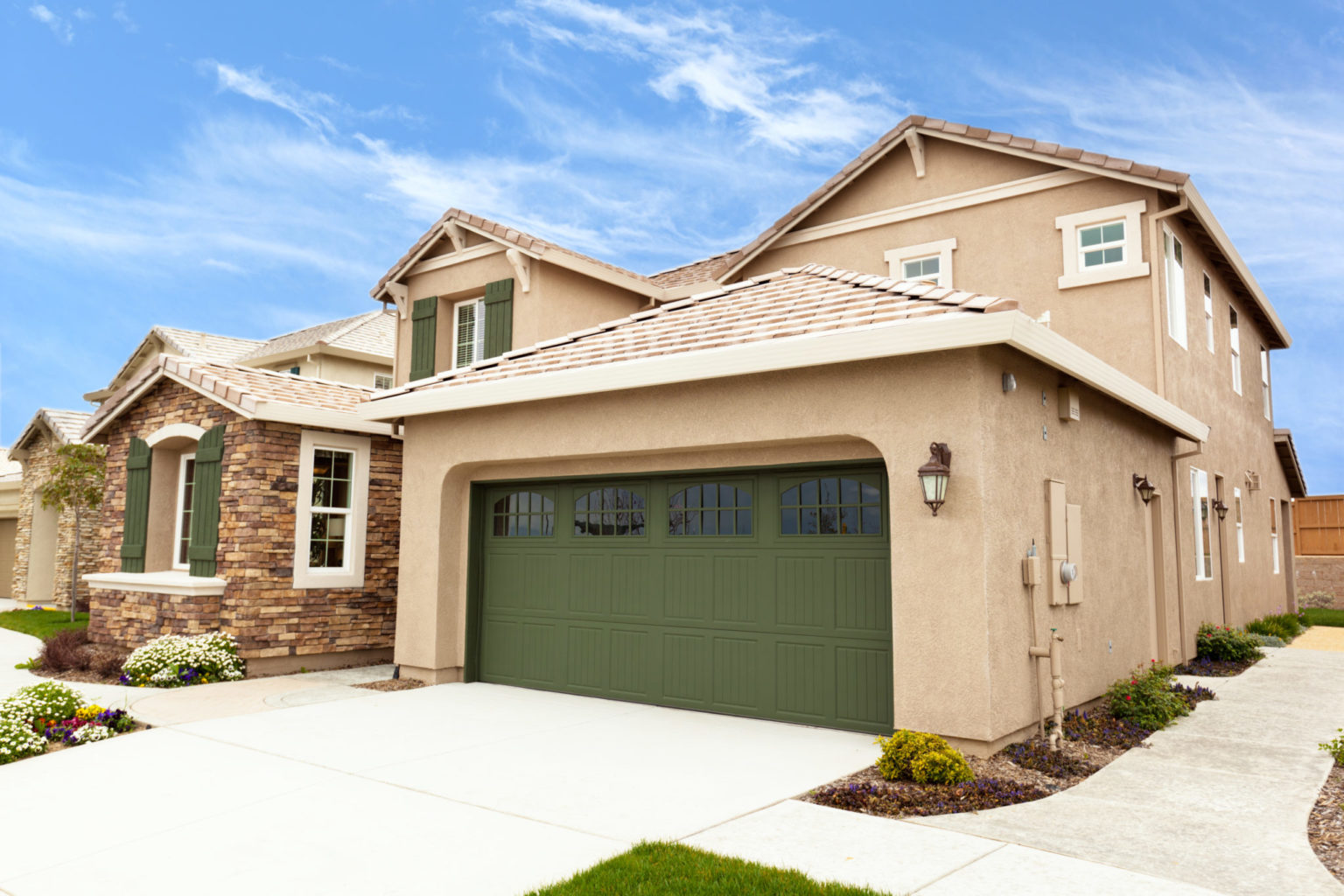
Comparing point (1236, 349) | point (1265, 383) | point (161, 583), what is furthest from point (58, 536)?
point (1265, 383)

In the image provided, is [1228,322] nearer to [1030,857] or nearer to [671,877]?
[1030,857]

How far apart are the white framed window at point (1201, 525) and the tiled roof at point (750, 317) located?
6200 millimetres

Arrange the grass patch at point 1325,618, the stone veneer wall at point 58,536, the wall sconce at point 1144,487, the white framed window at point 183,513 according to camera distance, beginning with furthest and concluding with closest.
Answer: the stone veneer wall at point 58,536, the grass patch at point 1325,618, the white framed window at point 183,513, the wall sconce at point 1144,487

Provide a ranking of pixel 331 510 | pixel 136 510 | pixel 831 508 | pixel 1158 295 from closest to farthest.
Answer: pixel 831 508 < pixel 1158 295 < pixel 331 510 < pixel 136 510

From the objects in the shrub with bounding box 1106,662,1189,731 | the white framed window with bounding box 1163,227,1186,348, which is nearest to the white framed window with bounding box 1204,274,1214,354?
the white framed window with bounding box 1163,227,1186,348

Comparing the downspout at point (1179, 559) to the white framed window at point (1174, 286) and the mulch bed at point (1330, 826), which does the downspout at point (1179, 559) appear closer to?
the white framed window at point (1174, 286)

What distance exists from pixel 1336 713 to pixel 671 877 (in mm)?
8092

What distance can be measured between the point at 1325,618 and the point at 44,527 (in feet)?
104

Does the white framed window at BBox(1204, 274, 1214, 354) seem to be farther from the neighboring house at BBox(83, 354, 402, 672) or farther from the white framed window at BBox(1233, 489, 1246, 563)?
the neighboring house at BBox(83, 354, 402, 672)

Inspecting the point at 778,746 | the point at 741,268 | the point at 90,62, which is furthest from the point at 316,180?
the point at 778,746

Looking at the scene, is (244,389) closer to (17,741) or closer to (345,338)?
(17,741)

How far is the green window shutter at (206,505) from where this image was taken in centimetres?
1154

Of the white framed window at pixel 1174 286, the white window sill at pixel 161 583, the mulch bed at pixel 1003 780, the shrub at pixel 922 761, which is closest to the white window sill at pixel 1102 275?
the white framed window at pixel 1174 286

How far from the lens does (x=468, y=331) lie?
1501 cm
